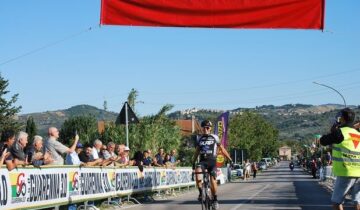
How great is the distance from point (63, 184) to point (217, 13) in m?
6.76

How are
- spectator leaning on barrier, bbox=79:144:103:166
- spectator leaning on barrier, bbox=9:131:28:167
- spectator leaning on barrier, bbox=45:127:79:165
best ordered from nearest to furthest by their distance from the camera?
spectator leaning on barrier, bbox=9:131:28:167 < spectator leaning on barrier, bbox=45:127:79:165 < spectator leaning on barrier, bbox=79:144:103:166

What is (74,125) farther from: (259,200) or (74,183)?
(74,183)

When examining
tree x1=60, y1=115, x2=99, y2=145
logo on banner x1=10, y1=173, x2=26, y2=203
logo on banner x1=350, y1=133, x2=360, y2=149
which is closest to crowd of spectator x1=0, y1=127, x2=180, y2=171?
logo on banner x1=10, y1=173, x2=26, y2=203

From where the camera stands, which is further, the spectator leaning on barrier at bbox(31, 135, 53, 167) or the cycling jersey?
the spectator leaning on barrier at bbox(31, 135, 53, 167)

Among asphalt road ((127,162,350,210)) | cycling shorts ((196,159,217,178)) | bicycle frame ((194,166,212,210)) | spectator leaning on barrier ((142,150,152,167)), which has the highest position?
spectator leaning on barrier ((142,150,152,167))

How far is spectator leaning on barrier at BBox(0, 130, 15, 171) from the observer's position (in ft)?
38.9

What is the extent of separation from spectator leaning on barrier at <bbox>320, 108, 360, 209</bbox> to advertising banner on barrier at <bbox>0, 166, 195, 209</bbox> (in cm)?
583

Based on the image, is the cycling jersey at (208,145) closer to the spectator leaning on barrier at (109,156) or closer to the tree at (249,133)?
the spectator leaning on barrier at (109,156)

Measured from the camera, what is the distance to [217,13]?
366 inches

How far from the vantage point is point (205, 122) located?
13352 mm

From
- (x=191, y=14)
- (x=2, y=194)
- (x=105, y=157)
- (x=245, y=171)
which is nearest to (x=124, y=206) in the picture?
(x=105, y=157)

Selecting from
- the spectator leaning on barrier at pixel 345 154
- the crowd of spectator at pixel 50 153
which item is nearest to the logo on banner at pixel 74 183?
the crowd of spectator at pixel 50 153

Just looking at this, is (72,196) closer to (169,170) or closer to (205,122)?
(205,122)

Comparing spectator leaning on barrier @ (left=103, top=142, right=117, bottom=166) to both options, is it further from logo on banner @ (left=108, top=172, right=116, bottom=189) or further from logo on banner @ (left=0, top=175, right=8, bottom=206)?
logo on banner @ (left=0, top=175, right=8, bottom=206)
